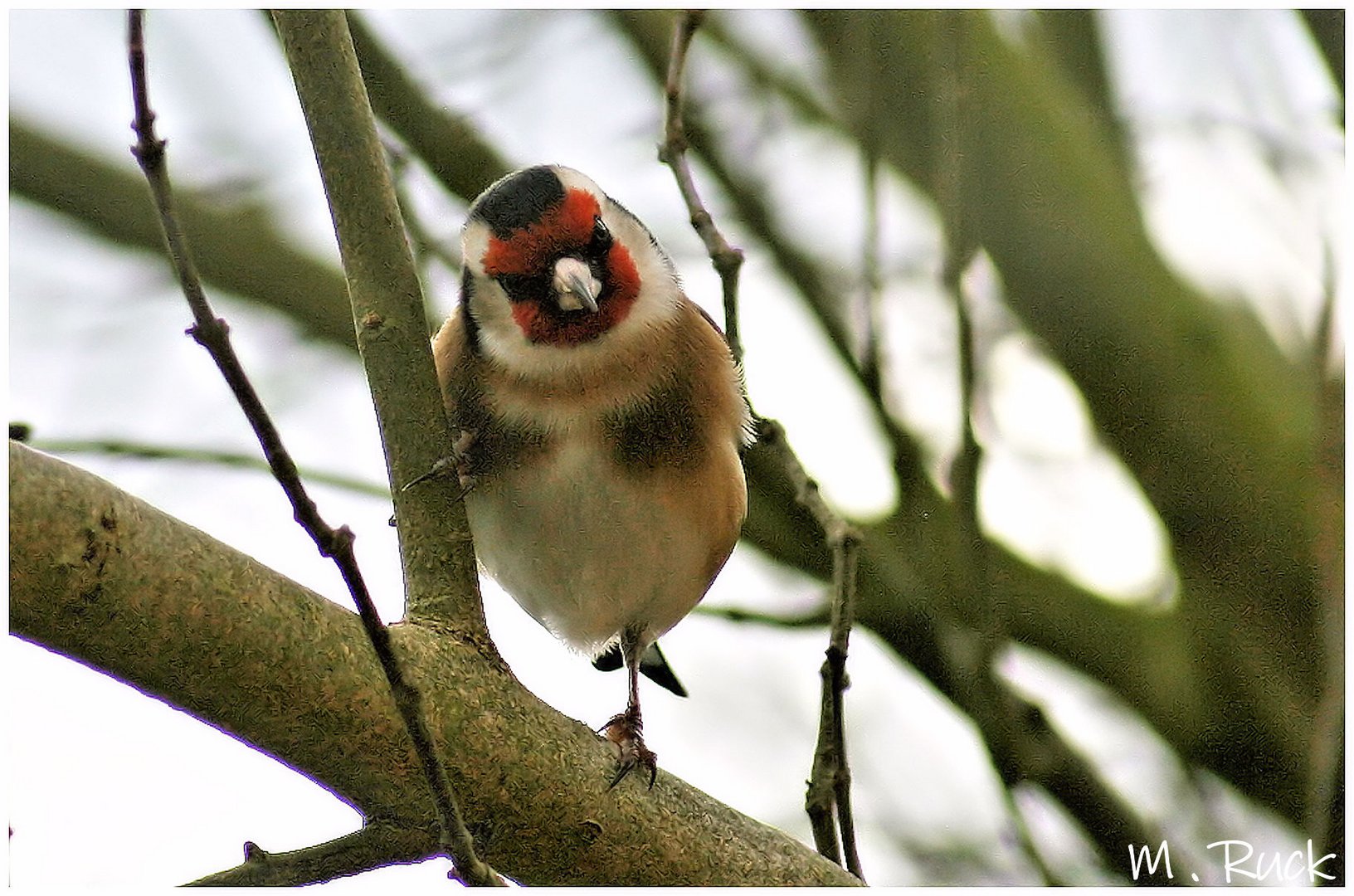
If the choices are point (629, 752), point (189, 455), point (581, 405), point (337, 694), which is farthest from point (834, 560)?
point (189, 455)

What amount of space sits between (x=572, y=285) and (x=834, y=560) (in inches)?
27.0

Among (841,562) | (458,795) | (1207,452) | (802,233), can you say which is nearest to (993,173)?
(802,233)

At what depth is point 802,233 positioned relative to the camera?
3.83m

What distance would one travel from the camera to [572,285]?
256cm

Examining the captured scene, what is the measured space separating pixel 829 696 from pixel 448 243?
1753mm

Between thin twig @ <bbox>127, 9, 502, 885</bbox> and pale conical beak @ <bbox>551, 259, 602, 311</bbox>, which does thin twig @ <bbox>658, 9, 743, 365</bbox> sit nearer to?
pale conical beak @ <bbox>551, 259, 602, 311</bbox>

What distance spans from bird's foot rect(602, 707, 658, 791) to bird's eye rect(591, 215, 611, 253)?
34.7 inches

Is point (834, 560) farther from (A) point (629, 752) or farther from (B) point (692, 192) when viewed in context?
(B) point (692, 192)

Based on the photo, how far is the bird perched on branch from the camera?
2.59 meters

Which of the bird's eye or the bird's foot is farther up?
the bird's eye

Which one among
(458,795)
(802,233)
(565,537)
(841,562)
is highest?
(802,233)

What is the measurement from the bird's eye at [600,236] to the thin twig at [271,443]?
125cm

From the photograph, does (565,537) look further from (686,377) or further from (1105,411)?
(1105,411)

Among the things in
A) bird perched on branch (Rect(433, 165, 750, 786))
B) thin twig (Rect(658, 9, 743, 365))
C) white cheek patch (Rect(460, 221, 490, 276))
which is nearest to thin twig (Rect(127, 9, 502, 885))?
bird perched on branch (Rect(433, 165, 750, 786))
